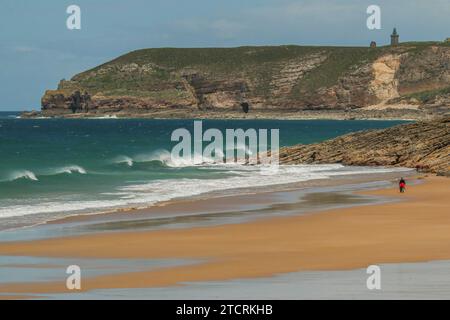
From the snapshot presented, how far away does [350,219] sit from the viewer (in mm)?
23844

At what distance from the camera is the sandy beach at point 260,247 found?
15.4 metres

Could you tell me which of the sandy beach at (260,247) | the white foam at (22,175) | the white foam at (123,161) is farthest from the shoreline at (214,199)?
the white foam at (123,161)

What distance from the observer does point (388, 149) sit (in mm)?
50750

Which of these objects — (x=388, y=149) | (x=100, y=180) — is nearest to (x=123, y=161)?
(x=100, y=180)

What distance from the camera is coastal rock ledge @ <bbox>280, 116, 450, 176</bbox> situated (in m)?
47.6

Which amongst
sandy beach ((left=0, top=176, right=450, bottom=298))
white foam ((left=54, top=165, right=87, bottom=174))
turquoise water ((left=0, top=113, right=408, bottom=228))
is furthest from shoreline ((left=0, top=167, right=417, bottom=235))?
white foam ((left=54, top=165, right=87, bottom=174))

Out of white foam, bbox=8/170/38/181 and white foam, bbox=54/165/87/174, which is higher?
white foam, bbox=8/170/38/181

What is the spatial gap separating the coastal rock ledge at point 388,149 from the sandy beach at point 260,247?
2286 cm

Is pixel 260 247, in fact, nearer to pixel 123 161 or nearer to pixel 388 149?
pixel 388 149

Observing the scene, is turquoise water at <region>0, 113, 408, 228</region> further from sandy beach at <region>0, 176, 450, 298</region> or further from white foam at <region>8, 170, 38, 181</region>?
sandy beach at <region>0, 176, 450, 298</region>

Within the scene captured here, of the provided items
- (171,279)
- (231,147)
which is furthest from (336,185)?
(231,147)

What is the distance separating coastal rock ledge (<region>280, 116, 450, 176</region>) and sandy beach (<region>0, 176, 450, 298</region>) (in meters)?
22.9

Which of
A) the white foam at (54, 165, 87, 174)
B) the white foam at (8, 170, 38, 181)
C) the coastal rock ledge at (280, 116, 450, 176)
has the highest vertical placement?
the coastal rock ledge at (280, 116, 450, 176)

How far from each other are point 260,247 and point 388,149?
33.2 m
